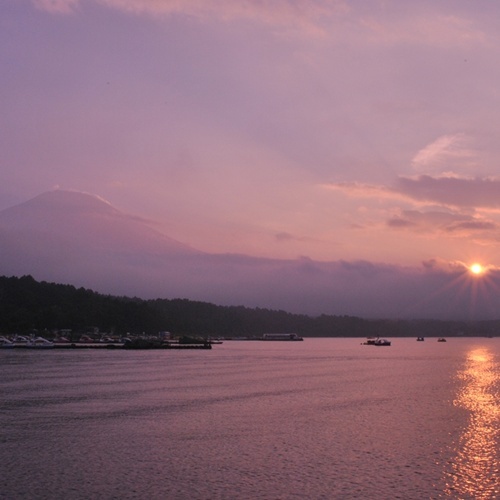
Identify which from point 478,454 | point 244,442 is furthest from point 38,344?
point 478,454

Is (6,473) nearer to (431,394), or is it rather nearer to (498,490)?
(498,490)

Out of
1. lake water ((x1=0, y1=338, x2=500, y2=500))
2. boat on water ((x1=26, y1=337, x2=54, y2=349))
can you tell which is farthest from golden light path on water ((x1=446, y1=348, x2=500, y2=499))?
boat on water ((x1=26, y1=337, x2=54, y2=349))

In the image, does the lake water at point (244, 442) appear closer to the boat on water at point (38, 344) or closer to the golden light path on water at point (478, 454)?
the golden light path on water at point (478, 454)

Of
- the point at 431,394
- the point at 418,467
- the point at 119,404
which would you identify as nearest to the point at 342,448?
the point at 418,467

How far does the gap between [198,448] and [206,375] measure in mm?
45421

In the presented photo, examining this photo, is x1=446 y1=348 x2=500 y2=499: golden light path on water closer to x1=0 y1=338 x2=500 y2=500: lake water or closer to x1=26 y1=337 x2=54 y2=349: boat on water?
x1=0 y1=338 x2=500 y2=500: lake water

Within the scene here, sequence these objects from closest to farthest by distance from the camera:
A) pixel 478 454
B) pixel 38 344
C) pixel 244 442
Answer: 1. pixel 478 454
2. pixel 244 442
3. pixel 38 344

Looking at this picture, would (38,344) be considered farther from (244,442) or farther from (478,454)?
(478,454)

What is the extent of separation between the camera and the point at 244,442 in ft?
108

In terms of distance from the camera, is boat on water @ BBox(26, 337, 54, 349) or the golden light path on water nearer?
the golden light path on water

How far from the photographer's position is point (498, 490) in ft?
80.8

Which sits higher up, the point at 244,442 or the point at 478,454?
the point at 478,454

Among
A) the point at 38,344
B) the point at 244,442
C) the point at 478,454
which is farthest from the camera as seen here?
the point at 38,344

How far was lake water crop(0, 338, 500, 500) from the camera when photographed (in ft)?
81.0
